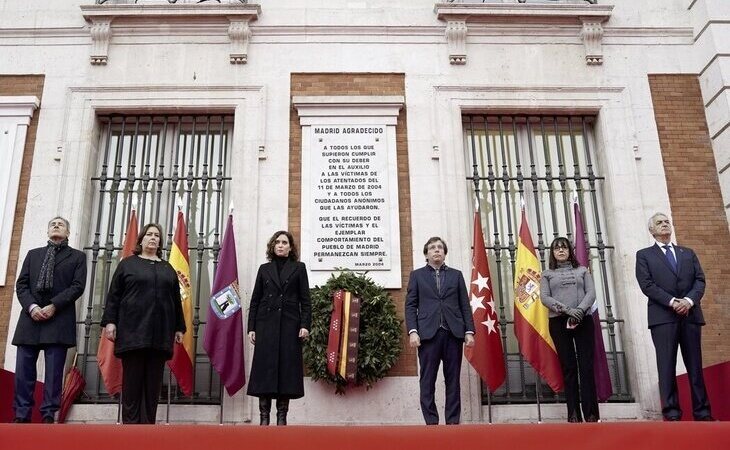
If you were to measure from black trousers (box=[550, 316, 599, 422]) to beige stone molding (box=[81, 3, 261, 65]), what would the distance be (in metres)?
5.42

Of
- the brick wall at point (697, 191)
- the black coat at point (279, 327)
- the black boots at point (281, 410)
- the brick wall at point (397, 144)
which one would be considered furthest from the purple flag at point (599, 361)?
the black boots at point (281, 410)

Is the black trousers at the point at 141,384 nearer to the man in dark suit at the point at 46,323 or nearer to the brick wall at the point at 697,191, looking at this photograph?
the man in dark suit at the point at 46,323

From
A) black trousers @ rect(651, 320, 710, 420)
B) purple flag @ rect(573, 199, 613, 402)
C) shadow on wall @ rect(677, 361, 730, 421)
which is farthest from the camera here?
purple flag @ rect(573, 199, 613, 402)

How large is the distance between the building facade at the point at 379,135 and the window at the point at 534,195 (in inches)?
1.0

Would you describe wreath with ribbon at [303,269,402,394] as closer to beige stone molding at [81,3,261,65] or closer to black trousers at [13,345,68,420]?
black trousers at [13,345,68,420]

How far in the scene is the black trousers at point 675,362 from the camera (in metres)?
6.67

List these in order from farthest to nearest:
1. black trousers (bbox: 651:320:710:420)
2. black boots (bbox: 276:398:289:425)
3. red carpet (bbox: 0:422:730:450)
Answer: black trousers (bbox: 651:320:710:420)
black boots (bbox: 276:398:289:425)
red carpet (bbox: 0:422:730:450)

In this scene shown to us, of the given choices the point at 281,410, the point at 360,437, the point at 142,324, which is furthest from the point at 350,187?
the point at 360,437

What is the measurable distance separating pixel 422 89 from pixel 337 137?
1.31m

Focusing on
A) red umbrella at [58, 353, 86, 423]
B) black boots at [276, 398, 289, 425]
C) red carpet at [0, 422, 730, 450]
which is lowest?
red carpet at [0, 422, 730, 450]

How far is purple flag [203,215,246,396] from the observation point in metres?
7.74

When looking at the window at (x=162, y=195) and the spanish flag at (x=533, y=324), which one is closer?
the spanish flag at (x=533, y=324)

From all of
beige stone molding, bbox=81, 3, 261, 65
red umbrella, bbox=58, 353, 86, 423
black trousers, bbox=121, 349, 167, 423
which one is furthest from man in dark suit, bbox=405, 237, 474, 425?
beige stone molding, bbox=81, 3, 261, 65

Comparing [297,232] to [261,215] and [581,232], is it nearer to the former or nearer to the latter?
[261,215]
